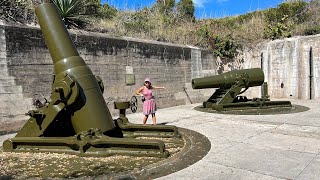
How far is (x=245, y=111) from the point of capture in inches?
389

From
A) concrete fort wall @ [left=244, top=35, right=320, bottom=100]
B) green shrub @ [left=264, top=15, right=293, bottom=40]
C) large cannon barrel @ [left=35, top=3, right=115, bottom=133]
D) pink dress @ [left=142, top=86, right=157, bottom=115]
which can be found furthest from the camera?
green shrub @ [left=264, top=15, right=293, bottom=40]

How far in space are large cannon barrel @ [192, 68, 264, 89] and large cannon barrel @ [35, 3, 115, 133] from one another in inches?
230

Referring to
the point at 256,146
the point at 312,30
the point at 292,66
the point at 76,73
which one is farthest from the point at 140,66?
the point at 312,30

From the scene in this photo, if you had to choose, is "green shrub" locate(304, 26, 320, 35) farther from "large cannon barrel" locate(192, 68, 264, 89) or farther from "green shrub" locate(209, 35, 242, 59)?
"large cannon barrel" locate(192, 68, 264, 89)

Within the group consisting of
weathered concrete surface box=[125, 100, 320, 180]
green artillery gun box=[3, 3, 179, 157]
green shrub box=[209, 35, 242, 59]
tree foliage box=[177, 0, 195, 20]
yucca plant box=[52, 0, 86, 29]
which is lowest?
weathered concrete surface box=[125, 100, 320, 180]

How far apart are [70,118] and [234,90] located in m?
6.55

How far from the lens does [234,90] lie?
10375 millimetres

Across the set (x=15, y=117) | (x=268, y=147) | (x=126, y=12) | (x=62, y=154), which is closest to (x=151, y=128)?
(x=62, y=154)

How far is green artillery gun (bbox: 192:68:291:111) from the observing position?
10.2 m

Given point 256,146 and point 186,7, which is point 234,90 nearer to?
point 256,146

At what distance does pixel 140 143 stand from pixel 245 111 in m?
6.00

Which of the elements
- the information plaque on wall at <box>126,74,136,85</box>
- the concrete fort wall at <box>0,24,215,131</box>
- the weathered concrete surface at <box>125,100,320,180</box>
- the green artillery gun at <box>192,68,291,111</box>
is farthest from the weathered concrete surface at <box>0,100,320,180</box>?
the concrete fort wall at <box>0,24,215,131</box>

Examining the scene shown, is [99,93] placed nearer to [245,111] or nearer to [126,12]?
[245,111]

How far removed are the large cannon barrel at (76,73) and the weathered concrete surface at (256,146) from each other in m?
1.80
